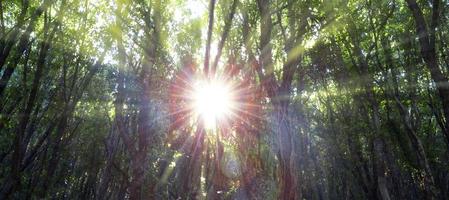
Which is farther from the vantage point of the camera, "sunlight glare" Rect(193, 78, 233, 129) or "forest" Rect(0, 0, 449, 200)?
"sunlight glare" Rect(193, 78, 233, 129)

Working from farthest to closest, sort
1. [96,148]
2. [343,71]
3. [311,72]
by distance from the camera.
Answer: [96,148]
[311,72]
[343,71]

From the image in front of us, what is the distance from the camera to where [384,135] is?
1437 centimetres

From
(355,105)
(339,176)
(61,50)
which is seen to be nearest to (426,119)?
(339,176)

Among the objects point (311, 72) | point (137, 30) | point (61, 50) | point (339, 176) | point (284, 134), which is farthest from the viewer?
point (339, 176)

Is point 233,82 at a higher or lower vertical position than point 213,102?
Result: higher

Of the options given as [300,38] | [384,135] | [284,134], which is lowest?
[284,134]

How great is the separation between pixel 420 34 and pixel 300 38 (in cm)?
453

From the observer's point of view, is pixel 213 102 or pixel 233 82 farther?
pixel 233 82

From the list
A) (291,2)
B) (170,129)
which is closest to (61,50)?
(170,129)

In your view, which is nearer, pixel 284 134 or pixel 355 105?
pixel 284 134

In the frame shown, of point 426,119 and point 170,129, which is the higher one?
point 426,119

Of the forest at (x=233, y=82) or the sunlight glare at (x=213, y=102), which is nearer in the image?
the forest at (x=233, y=82)

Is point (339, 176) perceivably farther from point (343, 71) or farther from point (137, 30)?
point (137, 30)

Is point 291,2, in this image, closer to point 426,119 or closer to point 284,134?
point 284,134
